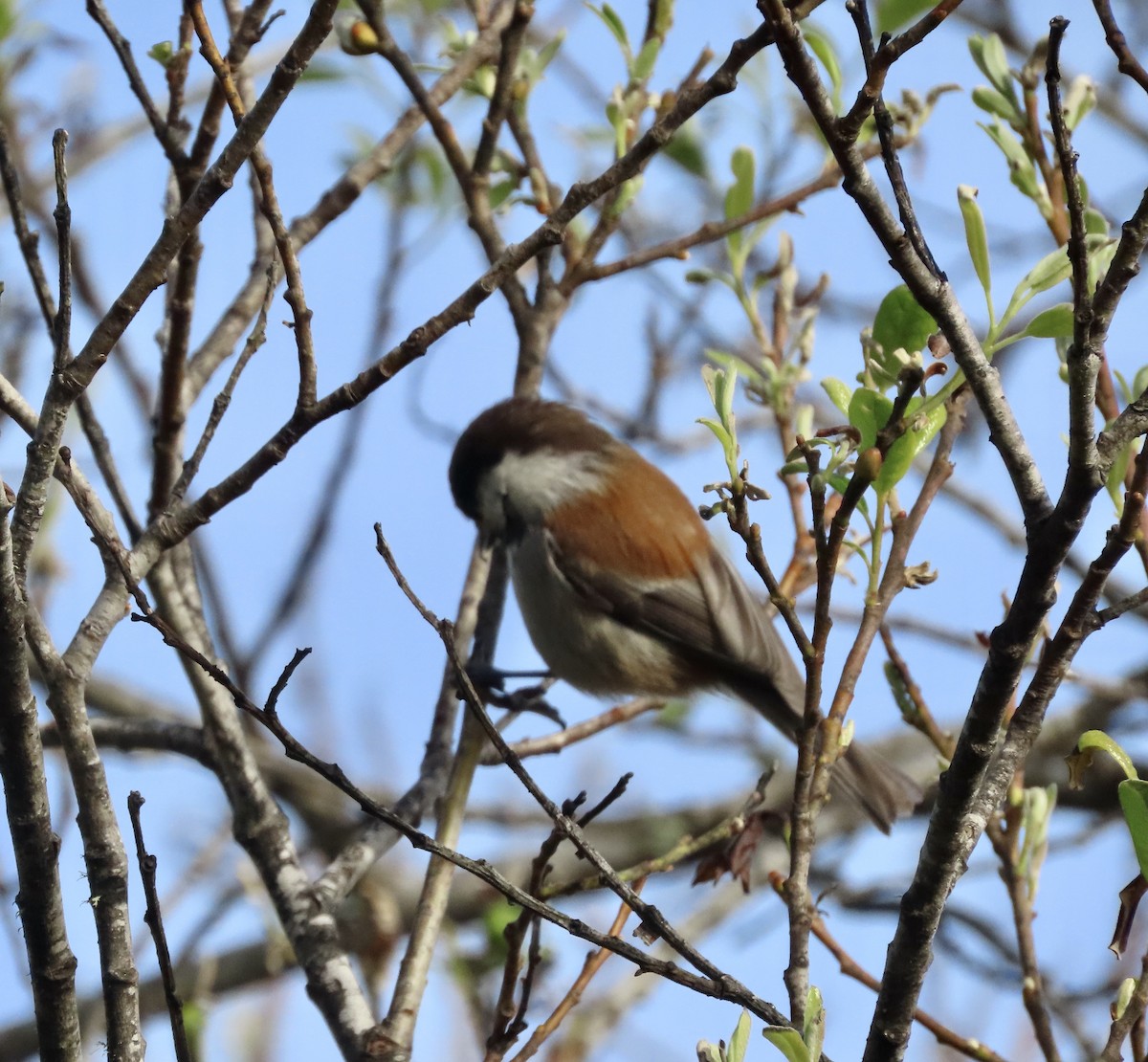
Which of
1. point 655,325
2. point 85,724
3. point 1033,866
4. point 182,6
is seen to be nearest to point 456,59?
point 182,6

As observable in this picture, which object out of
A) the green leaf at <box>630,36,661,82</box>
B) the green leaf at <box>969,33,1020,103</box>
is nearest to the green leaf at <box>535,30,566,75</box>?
the green leaf at <box>630,36,661,82</box>

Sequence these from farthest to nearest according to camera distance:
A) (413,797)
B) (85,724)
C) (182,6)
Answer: (413,797)
(182,6)
(85,724)

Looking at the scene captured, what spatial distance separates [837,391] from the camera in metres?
1.95

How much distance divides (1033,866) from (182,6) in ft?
7.73

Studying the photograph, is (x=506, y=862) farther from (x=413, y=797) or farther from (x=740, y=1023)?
(x=740, y=1023)

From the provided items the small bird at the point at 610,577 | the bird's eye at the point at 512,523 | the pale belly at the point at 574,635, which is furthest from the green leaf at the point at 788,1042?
the bird's eye at the point at 512,523

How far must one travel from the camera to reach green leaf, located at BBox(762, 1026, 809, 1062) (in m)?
1.55

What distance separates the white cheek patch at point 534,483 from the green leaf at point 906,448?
2524 mm

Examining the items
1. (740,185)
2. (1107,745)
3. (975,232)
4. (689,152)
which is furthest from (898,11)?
(1107,745)

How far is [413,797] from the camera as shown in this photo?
9.70 feet

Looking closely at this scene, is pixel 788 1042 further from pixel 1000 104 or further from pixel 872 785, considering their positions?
Result: pixel 872 785

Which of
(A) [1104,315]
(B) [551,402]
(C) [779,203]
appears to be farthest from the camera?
(B) [551,402]

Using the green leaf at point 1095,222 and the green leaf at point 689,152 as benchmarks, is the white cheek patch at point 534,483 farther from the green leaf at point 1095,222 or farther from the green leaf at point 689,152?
the green leaf at point 1095,222

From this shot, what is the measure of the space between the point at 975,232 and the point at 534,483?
267cm
